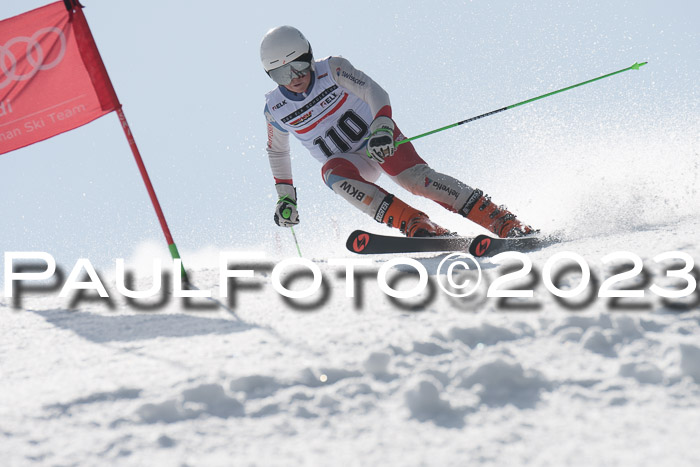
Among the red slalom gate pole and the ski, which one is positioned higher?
the red slalom gate pole

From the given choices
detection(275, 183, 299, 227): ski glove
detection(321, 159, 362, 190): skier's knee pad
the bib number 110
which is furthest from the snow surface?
detection(275, 183, 299, 227): ski glove

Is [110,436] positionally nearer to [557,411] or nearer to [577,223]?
[557,411]

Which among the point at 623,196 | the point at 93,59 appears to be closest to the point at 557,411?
the point at 623,196

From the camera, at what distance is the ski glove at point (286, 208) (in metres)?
5.30

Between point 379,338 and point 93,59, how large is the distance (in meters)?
3.41

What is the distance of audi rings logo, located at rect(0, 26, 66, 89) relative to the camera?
14.2ft

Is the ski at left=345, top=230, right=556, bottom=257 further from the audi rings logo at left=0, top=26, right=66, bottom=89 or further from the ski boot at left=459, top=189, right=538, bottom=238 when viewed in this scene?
the audi rings logo at left=0, top=26, right=66, bottom=89

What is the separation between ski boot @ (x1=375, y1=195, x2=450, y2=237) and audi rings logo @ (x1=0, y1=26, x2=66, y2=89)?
2.62 meters

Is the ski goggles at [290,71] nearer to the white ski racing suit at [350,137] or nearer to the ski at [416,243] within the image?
the white ski racing suit at [350,137]

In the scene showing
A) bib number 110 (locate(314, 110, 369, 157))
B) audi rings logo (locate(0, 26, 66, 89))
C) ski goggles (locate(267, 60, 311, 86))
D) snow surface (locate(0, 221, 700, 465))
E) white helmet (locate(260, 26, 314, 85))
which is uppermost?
audi rings logo (locate(0, 26, 66, 89))

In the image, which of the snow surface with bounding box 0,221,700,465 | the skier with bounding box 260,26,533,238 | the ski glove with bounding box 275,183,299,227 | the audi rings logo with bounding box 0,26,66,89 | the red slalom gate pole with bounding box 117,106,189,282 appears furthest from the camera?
the ski glove with bounding box 275,183,299,227

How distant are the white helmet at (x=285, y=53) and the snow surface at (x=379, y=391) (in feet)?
8.62

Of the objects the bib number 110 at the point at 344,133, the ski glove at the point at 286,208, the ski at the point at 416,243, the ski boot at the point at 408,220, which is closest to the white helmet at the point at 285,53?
the bib number 110 at the point at 344,133

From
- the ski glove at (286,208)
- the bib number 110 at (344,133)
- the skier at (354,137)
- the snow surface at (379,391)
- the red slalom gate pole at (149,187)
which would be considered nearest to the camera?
the snow surface at (379,391)
